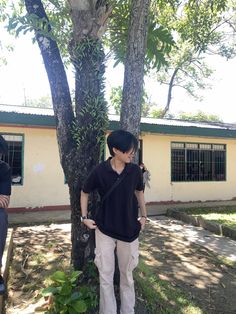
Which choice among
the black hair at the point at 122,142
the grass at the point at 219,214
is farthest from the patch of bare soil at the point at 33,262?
the grass at the point at 219,214

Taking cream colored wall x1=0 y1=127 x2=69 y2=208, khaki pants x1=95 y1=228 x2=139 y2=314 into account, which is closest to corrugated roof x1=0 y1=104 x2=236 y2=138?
cream colored wall x1=0 y1=127 x2=69 y2=208

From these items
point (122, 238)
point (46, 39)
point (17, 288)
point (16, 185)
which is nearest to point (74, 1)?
point (46, 39)

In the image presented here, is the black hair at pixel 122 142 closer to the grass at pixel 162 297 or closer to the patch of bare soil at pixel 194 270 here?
the grass at pixel 162 297

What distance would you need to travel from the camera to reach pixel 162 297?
393 centimetres

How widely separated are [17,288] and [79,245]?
145 cm

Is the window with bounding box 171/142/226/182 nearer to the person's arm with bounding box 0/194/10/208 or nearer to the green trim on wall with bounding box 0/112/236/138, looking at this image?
the green trim on wall with bounding box 0/112/236/138

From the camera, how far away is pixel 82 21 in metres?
3.71

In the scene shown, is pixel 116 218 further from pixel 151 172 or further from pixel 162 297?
pixel 151 172

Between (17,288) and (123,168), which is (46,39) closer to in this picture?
(123,168)

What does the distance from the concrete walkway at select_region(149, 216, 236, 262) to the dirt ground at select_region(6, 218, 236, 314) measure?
0.85ft

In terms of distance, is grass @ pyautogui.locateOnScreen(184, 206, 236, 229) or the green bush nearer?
the green bush

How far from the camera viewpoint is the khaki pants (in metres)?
3.03

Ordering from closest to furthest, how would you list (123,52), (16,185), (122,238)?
(122,238) → (123,52) → (16,185)

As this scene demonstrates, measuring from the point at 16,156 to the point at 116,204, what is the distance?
24.3 ft
